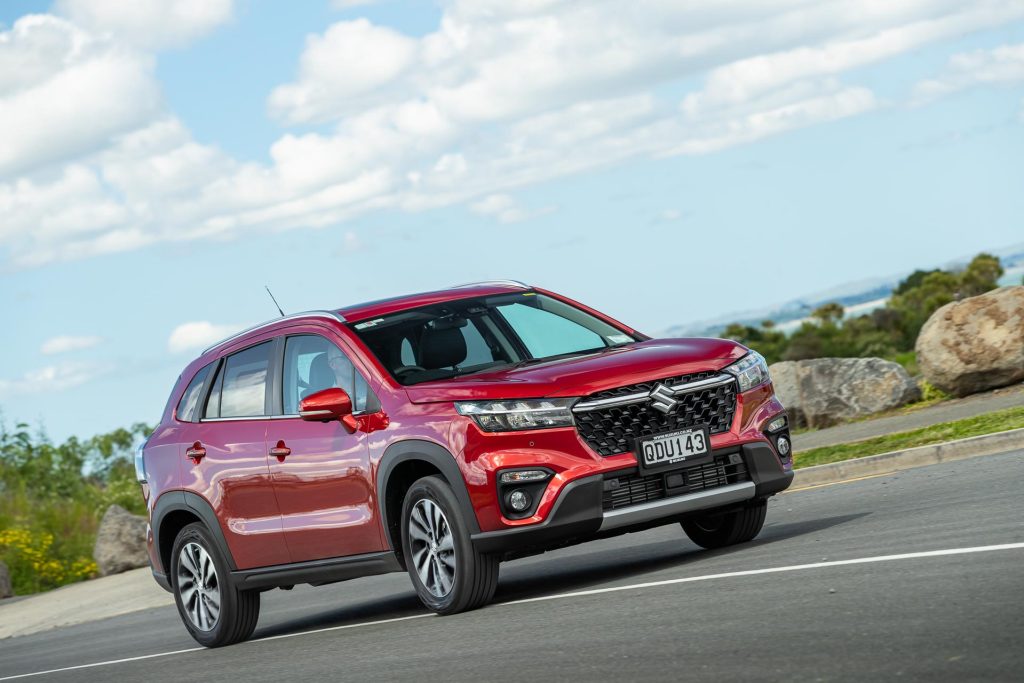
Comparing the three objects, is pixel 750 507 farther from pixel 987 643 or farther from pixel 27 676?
pixel 27 676

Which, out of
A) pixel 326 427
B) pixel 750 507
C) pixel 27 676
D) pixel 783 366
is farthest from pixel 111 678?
pixel 783 366

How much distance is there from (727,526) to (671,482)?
1.46m

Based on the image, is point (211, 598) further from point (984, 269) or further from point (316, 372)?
point (984, 269)

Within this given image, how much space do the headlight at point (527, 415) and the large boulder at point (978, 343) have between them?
10078 mm

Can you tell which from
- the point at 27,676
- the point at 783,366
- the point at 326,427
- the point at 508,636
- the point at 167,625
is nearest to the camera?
the point at 508,636

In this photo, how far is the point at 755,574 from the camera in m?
8.33

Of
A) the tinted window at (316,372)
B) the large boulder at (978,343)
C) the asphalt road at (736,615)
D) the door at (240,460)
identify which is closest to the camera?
the asphalt road at (736,615)

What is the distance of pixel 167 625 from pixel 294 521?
468 centimetres

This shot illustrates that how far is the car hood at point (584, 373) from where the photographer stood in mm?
8672

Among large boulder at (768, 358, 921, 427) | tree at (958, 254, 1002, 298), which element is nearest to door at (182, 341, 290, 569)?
large boulder at (768, 358, 921, 427)

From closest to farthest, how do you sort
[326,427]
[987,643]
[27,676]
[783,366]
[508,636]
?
[987,643], [508,636], [326,427], [27,676], [783,366]

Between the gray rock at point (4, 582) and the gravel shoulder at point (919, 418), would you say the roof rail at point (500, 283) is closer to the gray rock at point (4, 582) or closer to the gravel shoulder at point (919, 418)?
the gravel shoulder at point (919, 418)

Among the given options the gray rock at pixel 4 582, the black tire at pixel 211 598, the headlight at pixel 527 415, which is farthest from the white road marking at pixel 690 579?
the gray rock at pixel 4 582

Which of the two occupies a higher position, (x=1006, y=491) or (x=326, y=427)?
(x=326, y=427)
